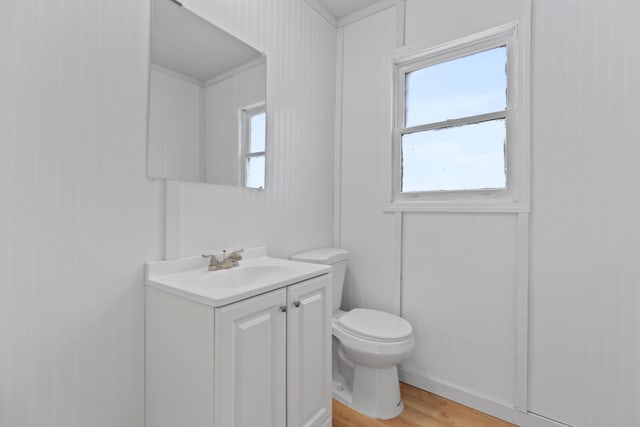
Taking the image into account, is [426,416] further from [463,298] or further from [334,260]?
[334,260]

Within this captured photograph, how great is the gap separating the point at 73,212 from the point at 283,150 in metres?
1.15

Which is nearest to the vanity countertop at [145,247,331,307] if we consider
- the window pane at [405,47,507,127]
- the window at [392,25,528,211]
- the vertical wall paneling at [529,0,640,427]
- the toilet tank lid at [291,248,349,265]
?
the toilet tank lid at [291,248,349,265]

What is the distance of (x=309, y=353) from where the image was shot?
132 centimetres

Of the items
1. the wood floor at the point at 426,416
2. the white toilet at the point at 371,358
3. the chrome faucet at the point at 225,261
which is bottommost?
the wood floor at the point at 426,416

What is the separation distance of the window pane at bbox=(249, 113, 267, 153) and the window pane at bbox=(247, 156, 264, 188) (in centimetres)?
6

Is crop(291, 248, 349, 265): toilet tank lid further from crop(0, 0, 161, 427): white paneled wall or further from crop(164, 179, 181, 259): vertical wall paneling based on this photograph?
crop(0, 0, 161, 427): white paneled wall

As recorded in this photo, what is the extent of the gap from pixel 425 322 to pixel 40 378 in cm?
190

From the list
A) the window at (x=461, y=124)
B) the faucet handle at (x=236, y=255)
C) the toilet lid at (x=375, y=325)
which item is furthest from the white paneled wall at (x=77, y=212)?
the window at (x=461, y=124)

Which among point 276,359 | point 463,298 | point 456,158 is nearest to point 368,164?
point 456,158

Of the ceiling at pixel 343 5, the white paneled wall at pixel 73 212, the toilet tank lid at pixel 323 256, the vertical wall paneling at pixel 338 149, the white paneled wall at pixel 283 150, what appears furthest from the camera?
the vertical wall paneling at pixel 338 149

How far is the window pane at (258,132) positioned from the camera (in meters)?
1.66

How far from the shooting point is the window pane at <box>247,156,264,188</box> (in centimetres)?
165

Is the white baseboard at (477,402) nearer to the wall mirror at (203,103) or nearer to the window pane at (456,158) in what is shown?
→ the window pane at (456,158)

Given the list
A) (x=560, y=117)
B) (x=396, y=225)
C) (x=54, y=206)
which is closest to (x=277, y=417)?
(x=54, y=206)
